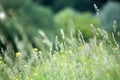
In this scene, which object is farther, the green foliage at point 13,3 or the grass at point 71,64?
the green foliage at point 13,3

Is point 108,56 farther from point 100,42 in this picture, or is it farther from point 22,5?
point 22,5

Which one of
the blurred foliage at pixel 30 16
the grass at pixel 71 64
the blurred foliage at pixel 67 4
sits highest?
the blurred foliage at pixel 67 4

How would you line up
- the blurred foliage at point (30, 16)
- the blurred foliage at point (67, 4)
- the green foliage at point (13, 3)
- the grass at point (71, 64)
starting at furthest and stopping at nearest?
1. the blurred foliage at point (67, 4)
2. the green foliage at point (13, 3)
3. the blurred foliage at point (30, 16)
4. the grass at point (71, 64)

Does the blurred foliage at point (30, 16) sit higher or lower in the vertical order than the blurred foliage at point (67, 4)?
lower

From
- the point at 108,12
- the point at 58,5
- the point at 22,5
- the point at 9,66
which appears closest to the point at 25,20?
the point at 22,5

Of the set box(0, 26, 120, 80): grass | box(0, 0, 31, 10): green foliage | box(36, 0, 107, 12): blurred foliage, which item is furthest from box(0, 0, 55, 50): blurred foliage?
box(0, 26, 120, 80): grass

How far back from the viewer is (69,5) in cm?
5119

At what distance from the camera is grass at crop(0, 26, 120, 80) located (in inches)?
216

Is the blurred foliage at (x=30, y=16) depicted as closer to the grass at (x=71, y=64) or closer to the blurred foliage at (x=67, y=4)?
the blurred foliage at (x=67, y=4)

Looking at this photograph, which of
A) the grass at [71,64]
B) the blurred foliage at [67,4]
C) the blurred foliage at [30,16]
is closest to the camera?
the grass at [71,64]

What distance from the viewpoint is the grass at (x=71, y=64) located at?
5.48 m

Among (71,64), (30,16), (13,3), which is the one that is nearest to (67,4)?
(30,16)

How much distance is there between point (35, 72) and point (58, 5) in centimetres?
4480

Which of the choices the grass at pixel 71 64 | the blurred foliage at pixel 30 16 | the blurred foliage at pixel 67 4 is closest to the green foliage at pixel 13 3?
the blurred foliage at pixel 30 16
